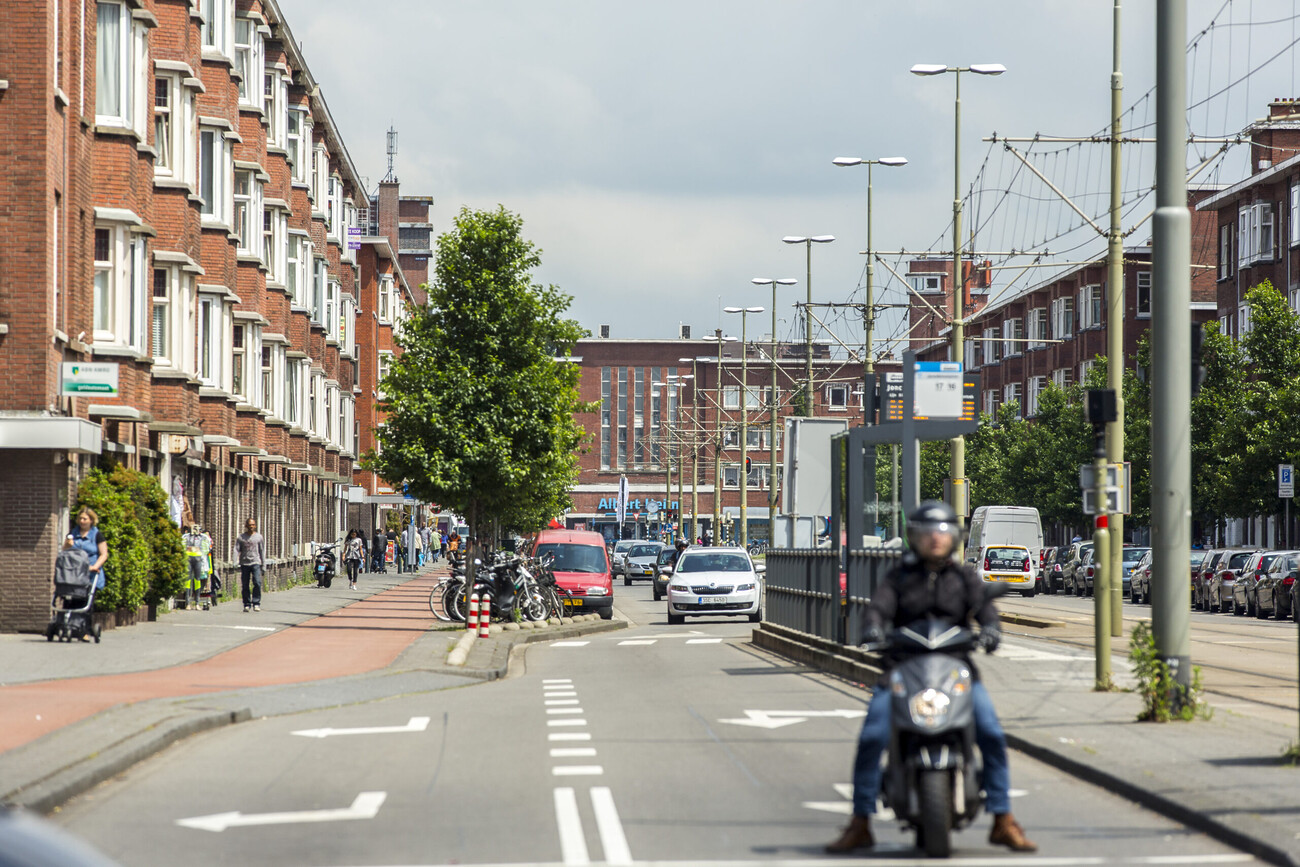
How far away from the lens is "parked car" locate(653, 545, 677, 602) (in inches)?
1551

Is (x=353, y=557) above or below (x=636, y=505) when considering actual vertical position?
below

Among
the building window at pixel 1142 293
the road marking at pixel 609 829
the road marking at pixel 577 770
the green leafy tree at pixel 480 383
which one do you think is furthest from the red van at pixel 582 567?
the building window at pixel 1142 293

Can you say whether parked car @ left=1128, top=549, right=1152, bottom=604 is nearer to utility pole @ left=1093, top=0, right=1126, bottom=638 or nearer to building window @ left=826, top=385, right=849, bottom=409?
utility pole @ left=1093, top=0, right=1126, bottom=638

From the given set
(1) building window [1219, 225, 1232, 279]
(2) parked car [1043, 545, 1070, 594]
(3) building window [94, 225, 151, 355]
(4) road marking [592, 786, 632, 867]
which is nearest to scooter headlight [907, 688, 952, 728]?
(4) road marking [592, 786, 632, 867]

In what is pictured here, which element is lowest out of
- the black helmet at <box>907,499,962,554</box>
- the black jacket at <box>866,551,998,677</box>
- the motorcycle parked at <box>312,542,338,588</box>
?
the motorcycle parked at <box>312,542,338,588</box>

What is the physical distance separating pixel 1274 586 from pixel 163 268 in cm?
2468

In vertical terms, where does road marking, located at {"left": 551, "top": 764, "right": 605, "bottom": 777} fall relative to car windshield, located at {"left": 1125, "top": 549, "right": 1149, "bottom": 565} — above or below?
above

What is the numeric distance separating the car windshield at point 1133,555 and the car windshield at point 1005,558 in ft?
15.2

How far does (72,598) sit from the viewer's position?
24.4 meters

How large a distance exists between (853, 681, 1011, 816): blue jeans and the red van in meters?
30.5

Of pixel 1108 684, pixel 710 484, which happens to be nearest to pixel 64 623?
pixel 1108 684

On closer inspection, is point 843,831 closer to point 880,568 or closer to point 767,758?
point 767,758

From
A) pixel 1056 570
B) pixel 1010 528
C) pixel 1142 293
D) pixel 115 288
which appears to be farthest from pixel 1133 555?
pixel 1142 293

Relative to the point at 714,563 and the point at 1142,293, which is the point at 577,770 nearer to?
the point at 714,563
